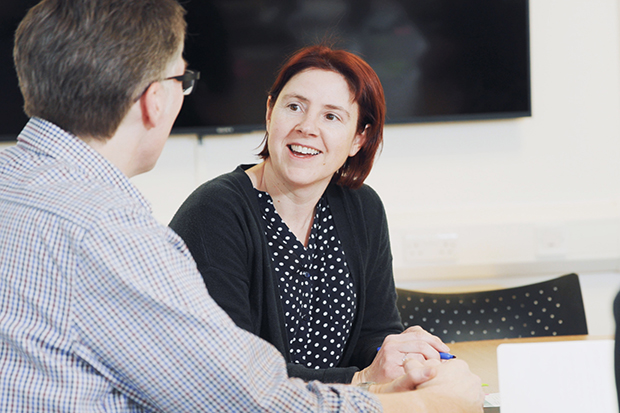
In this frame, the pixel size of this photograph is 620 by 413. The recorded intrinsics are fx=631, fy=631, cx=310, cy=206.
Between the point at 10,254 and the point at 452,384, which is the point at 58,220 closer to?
the point at 10,254

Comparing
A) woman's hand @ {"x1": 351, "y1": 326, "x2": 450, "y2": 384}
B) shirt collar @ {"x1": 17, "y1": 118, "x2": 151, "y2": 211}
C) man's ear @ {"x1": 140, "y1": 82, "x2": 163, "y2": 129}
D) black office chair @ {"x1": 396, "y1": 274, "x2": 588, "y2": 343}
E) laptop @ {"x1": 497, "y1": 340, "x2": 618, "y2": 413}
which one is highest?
man's ear @ {"x1": 140, "y1": 82, "x2": 163, "y2": 129}

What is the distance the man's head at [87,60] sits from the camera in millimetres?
855

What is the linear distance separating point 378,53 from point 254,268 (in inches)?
53.9

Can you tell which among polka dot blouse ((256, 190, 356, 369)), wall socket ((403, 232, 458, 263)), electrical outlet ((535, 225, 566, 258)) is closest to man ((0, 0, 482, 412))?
polka dot blouse ((256, 190, 356, 369))

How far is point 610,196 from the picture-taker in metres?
2.62

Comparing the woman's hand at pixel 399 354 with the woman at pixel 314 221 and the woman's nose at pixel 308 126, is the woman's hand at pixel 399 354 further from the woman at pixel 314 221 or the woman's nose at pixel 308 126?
the woman's nose at pixel 308 126

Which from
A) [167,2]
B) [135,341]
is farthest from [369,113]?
[135,341]

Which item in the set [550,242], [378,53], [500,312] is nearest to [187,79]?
[500,312]

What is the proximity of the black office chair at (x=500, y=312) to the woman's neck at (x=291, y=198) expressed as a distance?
43 cm

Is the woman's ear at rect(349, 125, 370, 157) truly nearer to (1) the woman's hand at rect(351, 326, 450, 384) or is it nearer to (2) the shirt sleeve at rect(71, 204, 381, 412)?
(1) the woman's hand at rect(351, 326, 450, 384)

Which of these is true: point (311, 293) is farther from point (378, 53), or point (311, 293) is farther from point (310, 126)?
point (378, 53)

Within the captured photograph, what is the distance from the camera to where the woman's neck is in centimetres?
164

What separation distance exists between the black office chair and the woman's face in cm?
52

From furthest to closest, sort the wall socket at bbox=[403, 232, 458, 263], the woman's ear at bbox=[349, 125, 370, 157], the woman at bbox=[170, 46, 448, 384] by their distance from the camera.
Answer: the wall socket at bbox=[403, 232, 458, 263]
the woman's ear at bbox=[349, 125, 370, 157]
the woman at bbox=[170, 46, 448, 384]
